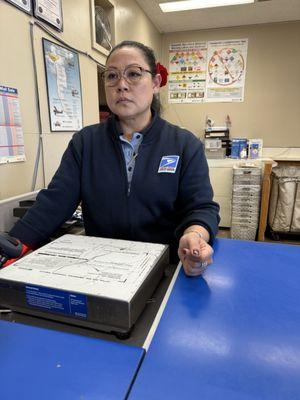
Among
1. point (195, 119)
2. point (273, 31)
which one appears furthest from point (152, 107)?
point (273, 31)

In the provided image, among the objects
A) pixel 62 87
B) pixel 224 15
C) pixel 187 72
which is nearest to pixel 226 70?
pixel 187 72

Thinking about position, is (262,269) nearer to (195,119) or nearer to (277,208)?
(277,208)

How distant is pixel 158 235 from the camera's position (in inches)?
39.6

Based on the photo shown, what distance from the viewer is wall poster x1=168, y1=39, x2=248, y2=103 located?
3.41 metres

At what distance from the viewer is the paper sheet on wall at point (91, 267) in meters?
0.52

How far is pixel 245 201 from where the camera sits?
302cm

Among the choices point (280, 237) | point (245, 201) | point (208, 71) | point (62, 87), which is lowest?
point (280, 237)

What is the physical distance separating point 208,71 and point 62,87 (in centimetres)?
246

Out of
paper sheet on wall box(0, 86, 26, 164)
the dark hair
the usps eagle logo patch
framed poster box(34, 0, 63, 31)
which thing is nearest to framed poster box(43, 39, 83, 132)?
framed poster box(34, 0, 63, 31)

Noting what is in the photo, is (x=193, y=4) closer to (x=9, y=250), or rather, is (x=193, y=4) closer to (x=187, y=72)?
(x=187, y=72)

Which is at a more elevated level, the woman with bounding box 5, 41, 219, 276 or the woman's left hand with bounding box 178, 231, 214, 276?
the woman with bounding box 5, 41, 219, 276

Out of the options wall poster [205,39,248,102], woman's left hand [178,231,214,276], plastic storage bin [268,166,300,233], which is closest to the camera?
woman's left hand [178,231,214,276]

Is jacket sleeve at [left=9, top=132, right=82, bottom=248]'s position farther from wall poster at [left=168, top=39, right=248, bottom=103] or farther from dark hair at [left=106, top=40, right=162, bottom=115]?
wall poster at [left=168, top=39, right=248, bottom=103]

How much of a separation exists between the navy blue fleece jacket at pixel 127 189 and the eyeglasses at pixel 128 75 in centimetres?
15
